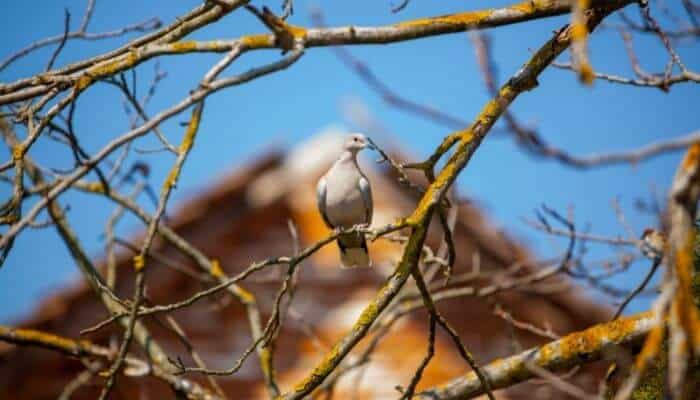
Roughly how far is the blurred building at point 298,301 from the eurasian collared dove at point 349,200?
516mm

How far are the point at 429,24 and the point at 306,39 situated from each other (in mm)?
499

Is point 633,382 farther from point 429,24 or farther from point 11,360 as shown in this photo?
point 11,360

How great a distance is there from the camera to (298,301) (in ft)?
22.0

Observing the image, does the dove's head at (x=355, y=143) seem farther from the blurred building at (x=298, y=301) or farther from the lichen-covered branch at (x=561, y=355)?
the lichen-covered branch at (x=561, y=355)

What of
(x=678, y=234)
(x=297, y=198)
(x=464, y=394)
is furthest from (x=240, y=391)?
(x=678, y=234)

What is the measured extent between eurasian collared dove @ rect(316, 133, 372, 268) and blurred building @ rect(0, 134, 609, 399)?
1.69 feet

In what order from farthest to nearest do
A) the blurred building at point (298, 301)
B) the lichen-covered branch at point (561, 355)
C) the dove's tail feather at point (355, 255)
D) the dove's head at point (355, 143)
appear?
1. the blurred building at point (298, 301)
2. the dove's head at point (355, 143)
3. the dove's tail feather at point (355, 255)
4. the lichen-covered branch at point (561, 355)

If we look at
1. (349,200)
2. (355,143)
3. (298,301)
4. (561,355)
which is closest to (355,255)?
(349,200)

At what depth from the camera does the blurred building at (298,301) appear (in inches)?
227

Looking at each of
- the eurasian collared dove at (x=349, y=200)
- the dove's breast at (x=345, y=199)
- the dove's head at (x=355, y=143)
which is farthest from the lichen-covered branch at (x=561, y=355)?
the dove's head at (x=355, y=143)

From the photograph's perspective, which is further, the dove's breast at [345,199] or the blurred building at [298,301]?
the blurred building at [298,301]

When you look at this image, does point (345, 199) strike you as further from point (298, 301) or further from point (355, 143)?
point (298, 301)

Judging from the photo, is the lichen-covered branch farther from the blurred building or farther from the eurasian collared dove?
the blurred building

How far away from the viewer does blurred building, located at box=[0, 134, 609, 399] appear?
5766mm
